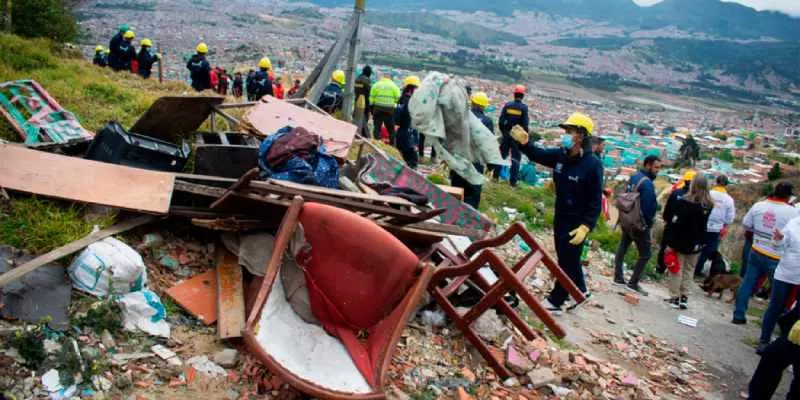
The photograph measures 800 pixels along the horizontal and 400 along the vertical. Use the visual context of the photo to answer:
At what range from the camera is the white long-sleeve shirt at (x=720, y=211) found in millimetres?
6125

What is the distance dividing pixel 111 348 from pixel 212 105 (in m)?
3.19

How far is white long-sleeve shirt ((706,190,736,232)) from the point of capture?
20.1 ft

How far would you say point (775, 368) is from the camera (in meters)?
3.41

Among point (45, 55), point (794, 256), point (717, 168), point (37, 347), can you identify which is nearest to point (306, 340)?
point (37, 347)

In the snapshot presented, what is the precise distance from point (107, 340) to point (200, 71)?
27.5ft

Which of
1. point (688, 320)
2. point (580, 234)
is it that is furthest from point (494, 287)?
point (688, 320)

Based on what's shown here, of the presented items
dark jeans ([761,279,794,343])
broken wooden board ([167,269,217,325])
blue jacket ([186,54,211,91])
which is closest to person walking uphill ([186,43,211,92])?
blue jacket ([186,54,211,91])

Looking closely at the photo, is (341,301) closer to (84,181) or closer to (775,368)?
(84,181)

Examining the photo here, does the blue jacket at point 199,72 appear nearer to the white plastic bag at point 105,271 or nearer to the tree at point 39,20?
the tree at point 39,20

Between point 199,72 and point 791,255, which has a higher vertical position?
point 199,72

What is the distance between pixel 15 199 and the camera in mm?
3422

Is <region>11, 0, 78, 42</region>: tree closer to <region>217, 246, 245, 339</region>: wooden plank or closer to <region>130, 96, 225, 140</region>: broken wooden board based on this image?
<region>130, 96, 225, 140</region>: broken wooden board

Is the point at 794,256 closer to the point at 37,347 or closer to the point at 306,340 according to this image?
the point at 306,340

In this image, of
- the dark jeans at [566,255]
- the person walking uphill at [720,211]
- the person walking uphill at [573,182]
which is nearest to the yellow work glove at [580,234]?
the person walking uphill at [573,182]
